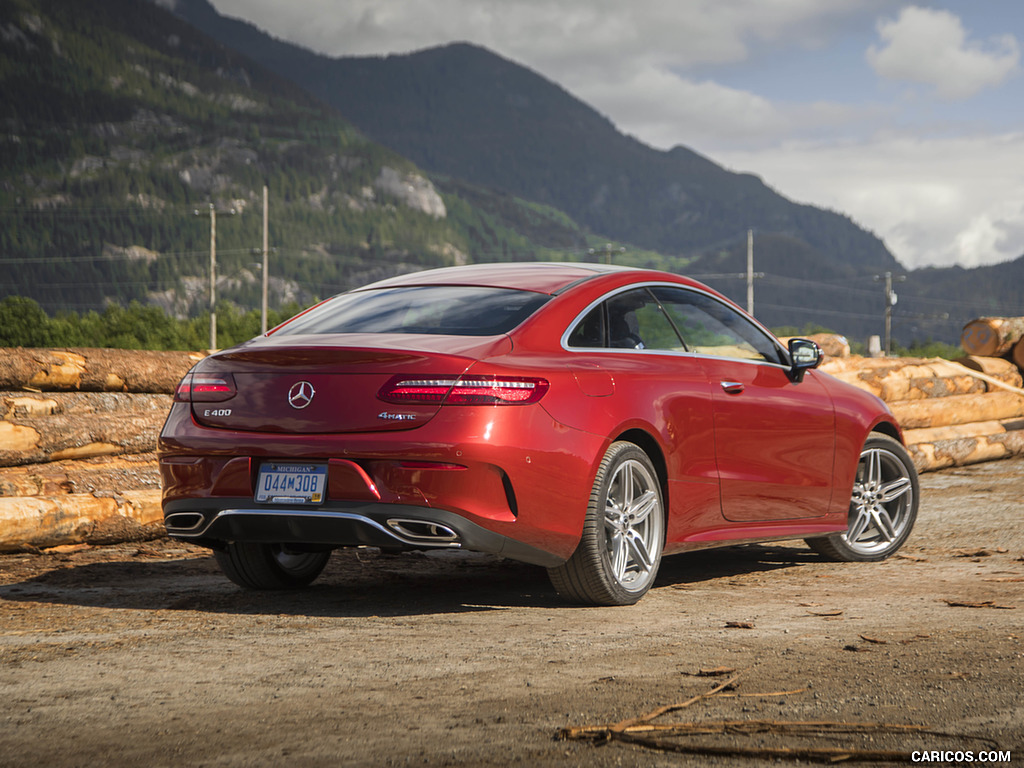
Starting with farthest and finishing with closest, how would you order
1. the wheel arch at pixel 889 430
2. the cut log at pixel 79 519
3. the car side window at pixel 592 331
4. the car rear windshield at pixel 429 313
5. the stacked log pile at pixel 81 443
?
the wheel arch at pixel 889 430 < the stacked log pile at pixel 81 443 < the cut log at pixel 79 519 < the car side window at pixel 592 331 < the car rear windshield at pixel 429 313

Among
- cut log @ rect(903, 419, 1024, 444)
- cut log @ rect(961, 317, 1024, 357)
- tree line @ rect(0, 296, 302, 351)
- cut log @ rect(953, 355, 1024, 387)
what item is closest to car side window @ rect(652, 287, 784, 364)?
cut log @ rect(903, 419, 1024, 444)

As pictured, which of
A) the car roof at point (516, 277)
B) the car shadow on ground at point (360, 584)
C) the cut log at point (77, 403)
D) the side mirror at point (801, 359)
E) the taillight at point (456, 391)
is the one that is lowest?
the car shadow on ground at point (360, 584)

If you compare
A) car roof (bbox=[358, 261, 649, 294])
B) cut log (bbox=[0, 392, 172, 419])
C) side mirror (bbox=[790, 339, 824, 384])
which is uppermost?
car roof (bbox=[358, 261, 649, 294])

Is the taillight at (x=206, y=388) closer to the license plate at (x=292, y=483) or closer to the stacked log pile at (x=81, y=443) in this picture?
the license plate at (x=292, y=483)

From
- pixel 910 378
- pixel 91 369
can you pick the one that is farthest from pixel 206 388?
pixel 910 378

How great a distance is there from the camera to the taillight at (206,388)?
17.1 ft

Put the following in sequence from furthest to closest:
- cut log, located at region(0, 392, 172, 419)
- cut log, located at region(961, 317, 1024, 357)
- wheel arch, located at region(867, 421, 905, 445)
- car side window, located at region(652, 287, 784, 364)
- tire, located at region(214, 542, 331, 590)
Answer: cut log, located at region(961, 317, 1024, 357) → cut log, located at region(0, 392, 172, 419) → wheel arch, located at region(867, 421, 905, 445) → car side window, located at region(652, 287, 784, 364) → tire, located at region(214, 542, 331, 590)

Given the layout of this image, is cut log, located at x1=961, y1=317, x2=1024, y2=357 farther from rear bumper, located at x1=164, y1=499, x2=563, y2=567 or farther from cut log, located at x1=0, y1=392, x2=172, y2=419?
rear bumper, located at x1=164, y1=499, x2=563, y2=567

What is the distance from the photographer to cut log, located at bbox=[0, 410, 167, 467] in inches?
312

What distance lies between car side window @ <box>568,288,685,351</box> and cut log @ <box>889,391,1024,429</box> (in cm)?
772

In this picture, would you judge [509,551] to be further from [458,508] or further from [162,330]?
[162,330]

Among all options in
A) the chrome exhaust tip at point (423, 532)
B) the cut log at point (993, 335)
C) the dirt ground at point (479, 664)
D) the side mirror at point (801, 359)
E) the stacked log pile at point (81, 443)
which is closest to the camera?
the dirt ground at point (479, 664)

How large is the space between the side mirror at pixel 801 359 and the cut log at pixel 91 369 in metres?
4.85

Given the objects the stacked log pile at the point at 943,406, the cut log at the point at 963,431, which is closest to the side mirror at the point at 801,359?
the stacked log pile at the point at 943,406
